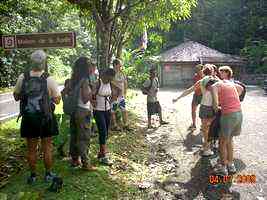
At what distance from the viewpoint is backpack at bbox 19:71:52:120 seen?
6.20 metres

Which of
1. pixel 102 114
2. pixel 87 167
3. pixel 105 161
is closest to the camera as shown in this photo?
pixel 87 167

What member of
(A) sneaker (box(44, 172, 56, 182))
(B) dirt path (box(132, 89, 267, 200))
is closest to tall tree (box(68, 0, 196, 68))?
(B) dirt path (box(132, 89, 267, 200))

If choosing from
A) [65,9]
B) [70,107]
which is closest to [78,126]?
[70,107]

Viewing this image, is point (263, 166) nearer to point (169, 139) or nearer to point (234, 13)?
point (169, 139)

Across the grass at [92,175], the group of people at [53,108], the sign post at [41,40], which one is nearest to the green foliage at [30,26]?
the grass at [92,175]

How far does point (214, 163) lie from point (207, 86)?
168 centimetres

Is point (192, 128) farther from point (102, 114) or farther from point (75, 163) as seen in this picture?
point (75, 163)

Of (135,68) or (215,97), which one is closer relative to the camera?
(215,97)

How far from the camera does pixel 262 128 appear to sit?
12.1m

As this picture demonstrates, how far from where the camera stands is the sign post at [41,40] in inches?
288

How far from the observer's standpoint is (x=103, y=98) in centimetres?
820

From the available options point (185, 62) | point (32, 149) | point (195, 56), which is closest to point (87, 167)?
point (32, 149)
